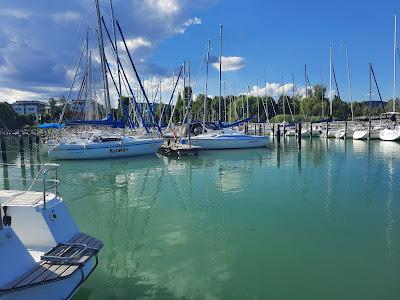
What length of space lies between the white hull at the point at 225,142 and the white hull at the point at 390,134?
19.6m

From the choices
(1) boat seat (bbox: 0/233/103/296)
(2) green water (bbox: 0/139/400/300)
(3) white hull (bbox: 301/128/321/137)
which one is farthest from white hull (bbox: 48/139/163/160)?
(3) white hull (bbox: 301/128/321/137)

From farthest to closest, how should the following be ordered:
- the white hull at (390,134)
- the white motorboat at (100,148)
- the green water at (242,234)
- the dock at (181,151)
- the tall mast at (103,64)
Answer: the white hull at (390,134)
the dock at (181,151)
the tall mast at (103,64)
the white motorboat at (100,148)
the green water at (242,234)

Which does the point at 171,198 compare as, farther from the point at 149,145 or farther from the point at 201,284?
the point at 149,145

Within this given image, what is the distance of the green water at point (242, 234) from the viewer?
8.70 metres

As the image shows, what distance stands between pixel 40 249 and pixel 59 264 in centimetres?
104

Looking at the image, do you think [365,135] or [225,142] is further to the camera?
[365,135]

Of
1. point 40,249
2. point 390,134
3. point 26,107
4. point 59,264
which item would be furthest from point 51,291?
point 26,107

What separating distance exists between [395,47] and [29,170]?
5387cm

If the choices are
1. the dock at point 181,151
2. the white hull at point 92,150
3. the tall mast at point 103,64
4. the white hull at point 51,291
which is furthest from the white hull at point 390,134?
the white hull at point 51,291

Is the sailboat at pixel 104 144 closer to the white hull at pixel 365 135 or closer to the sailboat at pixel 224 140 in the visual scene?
the sailboat at pixel 224 140

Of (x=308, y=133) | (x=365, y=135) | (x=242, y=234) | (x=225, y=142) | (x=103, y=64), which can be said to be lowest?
(x=242, y=234)

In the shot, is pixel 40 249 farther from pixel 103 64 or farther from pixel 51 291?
pixel 103 64

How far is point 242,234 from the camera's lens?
1249 centimetres

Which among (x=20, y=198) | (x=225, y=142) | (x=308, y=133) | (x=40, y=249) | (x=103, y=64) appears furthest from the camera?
(x=308, y=133)
